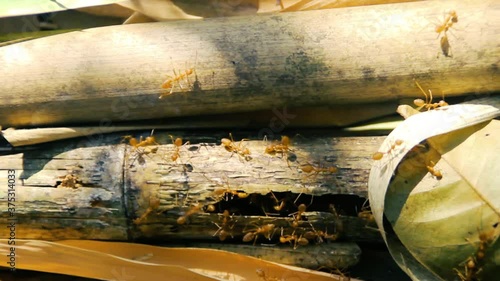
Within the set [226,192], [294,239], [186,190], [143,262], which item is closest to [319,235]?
[294,239]

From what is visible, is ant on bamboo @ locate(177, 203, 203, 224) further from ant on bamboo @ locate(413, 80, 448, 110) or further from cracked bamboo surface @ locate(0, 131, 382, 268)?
ant on bamboo @ locate(413, 80, 448, 110)

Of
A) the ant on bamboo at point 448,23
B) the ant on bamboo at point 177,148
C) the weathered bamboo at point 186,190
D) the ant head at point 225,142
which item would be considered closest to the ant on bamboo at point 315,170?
the weathered bamboo at point 186,190

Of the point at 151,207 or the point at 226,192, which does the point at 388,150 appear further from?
the point at 151,207

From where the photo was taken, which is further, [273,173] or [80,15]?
[80,15]

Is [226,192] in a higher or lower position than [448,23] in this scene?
lower

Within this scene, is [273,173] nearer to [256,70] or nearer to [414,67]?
[256,70]

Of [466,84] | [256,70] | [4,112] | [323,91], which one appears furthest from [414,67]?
[4,112]
